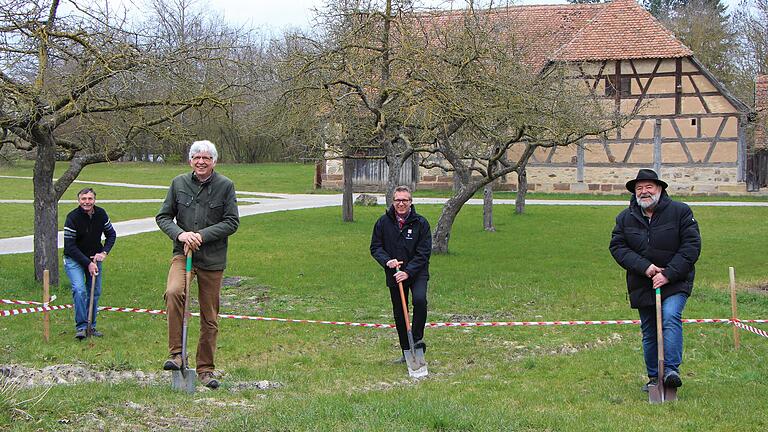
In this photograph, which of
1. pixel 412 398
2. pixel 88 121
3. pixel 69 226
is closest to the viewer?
pixel 412 398

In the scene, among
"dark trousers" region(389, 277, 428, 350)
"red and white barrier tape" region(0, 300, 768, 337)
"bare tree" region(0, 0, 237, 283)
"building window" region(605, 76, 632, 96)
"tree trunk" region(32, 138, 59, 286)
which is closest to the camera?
"dark trousers" region(389, 277, 428, 350)

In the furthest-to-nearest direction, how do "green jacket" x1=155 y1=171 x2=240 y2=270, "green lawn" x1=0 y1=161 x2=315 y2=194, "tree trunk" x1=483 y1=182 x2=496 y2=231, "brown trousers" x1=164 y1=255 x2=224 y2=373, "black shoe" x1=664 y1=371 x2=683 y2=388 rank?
"green lawn" x1=0 y1=161 x2=315 y2=194
"tree trunk" x1=483 y1=182 x2=496 y2=231
"green jacket" x1=155 y1=171 x2=240 y2=270
"brown trousers" x1=164 y1=255 x2=224 y2=373
"black shoe" x1=664 y1=371 x2=683 y2=388

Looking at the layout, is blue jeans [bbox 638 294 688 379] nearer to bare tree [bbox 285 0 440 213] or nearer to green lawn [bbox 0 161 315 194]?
bare tree [bbox 285 0 440 213]

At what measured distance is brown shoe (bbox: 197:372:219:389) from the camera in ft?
24.5

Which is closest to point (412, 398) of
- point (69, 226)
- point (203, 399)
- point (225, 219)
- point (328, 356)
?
point (203, 399)

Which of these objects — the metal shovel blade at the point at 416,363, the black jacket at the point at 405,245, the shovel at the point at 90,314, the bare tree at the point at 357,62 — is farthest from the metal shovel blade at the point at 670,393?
the bare tree at the point at 357,62

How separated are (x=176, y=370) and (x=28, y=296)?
23.7ft

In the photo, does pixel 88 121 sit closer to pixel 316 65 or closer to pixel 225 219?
pixel 316 65

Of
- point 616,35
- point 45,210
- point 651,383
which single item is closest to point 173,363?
point 651,383

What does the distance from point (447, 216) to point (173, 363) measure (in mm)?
11109

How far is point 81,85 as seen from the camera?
1216 centimetres

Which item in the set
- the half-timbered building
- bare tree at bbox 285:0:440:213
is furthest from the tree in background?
bare tree at bbox 285:0:440:213

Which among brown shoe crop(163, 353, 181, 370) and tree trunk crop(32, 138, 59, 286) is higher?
tree trunk crop(32, 138, 59, 286)

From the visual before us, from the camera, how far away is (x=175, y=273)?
7312 millimetres
